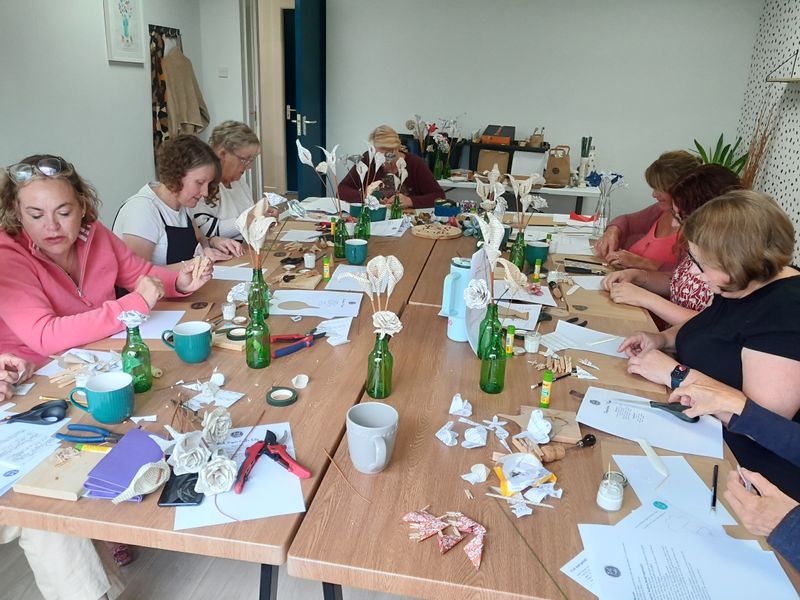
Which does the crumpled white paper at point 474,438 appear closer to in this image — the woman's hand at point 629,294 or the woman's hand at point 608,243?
the woman's hand at point 629,294

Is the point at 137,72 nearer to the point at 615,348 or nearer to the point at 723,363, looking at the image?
the point at 615,348

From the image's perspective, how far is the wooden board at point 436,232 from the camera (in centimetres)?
289

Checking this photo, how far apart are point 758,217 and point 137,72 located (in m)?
4.33

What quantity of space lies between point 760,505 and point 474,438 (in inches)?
20.1

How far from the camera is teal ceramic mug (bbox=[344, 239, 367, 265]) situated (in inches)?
92.7

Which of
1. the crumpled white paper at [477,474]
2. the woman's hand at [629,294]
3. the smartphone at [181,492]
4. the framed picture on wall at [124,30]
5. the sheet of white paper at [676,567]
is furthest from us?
the framed picture on wall at [124,30]

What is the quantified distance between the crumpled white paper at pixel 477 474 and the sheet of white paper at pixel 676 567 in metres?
0.19

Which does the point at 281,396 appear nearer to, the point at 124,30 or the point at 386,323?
the point at 386,323

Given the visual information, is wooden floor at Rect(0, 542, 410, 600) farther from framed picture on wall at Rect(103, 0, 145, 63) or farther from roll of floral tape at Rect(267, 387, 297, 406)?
framed picture on wall at Rect(103, 0, 145, 63)

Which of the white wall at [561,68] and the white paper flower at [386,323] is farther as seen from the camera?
the white wall at [561,68]

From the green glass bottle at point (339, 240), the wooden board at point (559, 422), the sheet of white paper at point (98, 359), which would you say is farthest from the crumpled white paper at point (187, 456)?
the green glass bottle at point (339, 240)

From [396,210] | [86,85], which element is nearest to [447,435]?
[396,210]

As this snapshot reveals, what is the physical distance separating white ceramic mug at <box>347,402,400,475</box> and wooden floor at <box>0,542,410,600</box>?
849 mm

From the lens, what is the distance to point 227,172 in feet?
9.43
